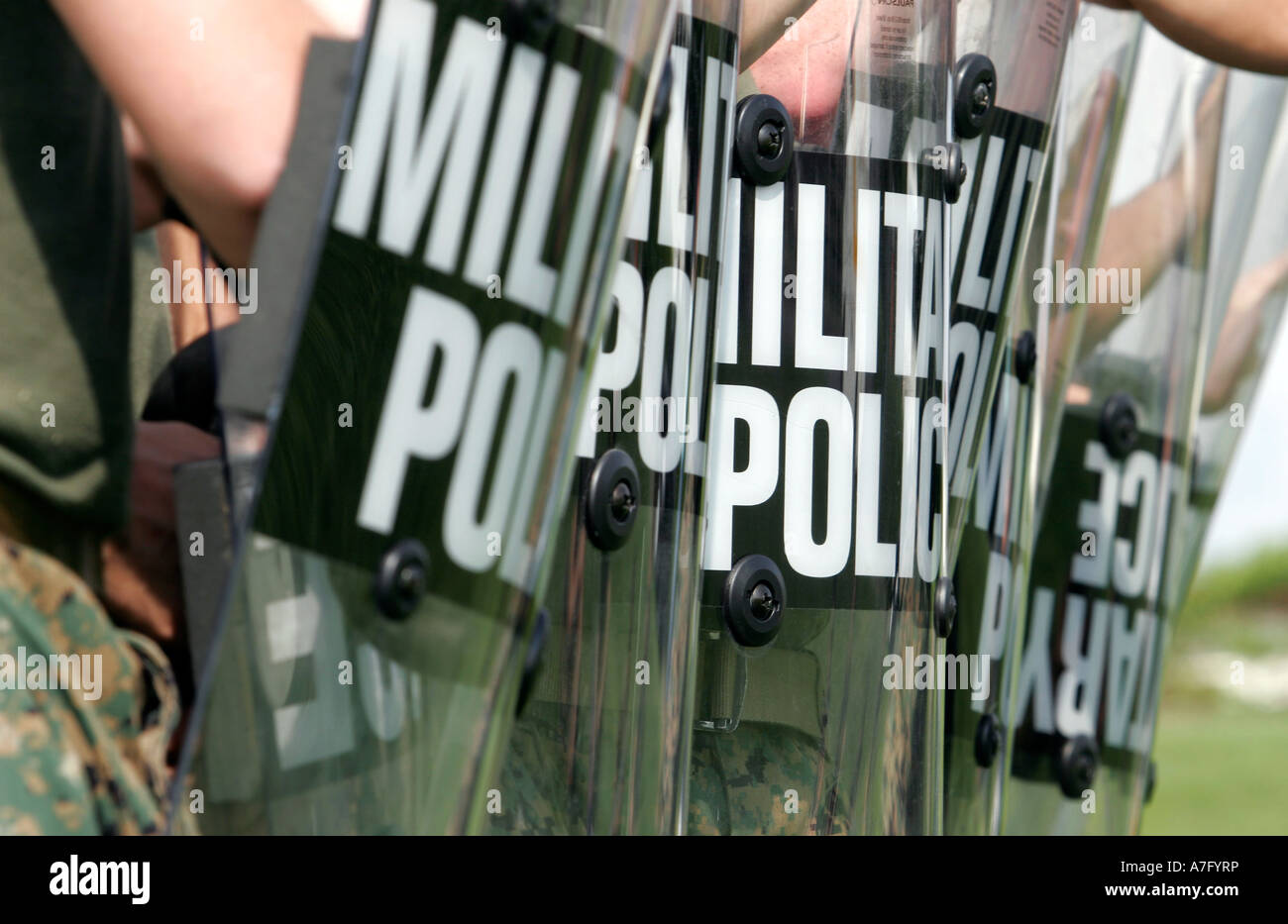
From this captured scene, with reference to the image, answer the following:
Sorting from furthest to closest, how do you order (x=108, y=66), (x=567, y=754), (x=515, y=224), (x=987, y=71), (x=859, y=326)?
(x=987, y=71), (x=859, y=326), (x=567, y=754), (x=515, y=224), (x=108, y=66)

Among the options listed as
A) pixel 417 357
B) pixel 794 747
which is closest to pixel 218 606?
pixel 417 357

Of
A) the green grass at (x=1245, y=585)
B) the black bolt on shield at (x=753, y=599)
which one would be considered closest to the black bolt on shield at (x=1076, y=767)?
the black bolt on shield at (x=753, y=599)

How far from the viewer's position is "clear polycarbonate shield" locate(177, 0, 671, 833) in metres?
0.67

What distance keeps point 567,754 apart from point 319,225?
1.16ft

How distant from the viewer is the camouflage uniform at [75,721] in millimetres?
640

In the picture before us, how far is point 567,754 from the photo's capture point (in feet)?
2.90

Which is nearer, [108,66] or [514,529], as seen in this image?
[108,66]

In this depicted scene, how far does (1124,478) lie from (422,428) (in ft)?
3.92

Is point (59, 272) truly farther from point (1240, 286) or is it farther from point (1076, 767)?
→ point (1240, 286)

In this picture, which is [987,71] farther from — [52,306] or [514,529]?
[52,306]

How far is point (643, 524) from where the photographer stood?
91 centimetres

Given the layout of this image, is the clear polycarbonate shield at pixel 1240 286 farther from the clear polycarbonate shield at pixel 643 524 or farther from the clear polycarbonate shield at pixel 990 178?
the clear polycarbonate shield at pixel 643 524

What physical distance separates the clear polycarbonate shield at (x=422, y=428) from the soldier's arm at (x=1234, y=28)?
679 millimetres

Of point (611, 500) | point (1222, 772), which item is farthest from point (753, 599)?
point (1222, 772)
